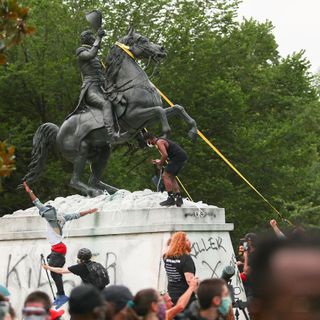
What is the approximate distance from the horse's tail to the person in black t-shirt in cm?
844

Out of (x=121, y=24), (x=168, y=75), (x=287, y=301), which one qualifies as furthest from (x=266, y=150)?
(x=287, y=301)

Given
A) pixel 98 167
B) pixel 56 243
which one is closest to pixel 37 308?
pixel 56 243

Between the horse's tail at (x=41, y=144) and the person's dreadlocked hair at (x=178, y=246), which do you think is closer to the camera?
the person's dreadlocked hair at (x=178, y=246)

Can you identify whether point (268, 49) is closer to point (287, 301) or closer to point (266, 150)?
point (266, 150)

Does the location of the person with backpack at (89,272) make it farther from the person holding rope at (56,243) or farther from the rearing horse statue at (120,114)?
the rearing horse statue at (120,114)

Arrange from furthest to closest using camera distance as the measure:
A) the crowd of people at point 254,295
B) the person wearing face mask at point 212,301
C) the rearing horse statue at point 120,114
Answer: the rearing horse statue at point 120,114, the person wearing face mask at point 212,301, the crowd of people at point 254,295

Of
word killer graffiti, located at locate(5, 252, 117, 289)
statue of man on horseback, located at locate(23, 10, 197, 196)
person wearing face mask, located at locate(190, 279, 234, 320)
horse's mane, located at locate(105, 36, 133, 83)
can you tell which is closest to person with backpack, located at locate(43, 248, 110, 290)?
word killer graffiti, located at locate(5, 252, 117, 289)

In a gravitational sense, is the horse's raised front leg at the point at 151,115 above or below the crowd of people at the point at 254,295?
above

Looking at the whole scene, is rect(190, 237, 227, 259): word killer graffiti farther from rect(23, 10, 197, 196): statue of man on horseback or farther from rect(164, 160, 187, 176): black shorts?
rect(23, 10, 197, 196): statue of man on horseback

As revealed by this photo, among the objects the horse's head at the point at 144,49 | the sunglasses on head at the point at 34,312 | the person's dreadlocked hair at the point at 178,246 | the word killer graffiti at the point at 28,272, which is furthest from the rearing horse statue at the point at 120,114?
the sunglasses on head at the point at 34,312

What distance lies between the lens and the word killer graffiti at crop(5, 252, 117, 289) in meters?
16.8

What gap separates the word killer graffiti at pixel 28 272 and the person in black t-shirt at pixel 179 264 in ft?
16.9

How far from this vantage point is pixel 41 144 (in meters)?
19.8

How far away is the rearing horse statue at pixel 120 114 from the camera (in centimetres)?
1825
